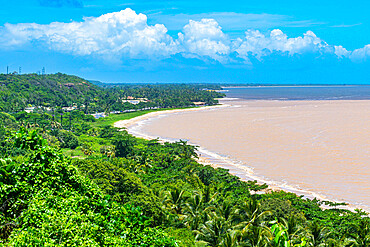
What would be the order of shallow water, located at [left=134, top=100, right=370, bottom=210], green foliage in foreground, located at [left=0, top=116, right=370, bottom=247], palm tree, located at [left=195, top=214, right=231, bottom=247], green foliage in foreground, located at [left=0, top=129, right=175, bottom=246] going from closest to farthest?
green foliage in foreground, located at [left=0, top=129, right=175, bottom=246] → green foliage in foreground, located at [left=0, top=116, right=370, bottom=247] → palm tree, located at [left=195, top=214, right=231, bottom=247] → shallow water, located at [left=134, top=100, right=370, bottom=210]

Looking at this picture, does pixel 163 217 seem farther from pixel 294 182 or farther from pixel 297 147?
pixel 297 147

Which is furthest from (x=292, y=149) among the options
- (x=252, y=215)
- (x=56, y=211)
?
(x=56, y=211)

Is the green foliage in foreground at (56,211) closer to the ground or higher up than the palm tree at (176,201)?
→ higher up

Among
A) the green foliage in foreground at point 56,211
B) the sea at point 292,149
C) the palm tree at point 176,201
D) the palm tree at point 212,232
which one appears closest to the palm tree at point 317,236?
the palm tree at point 212,232

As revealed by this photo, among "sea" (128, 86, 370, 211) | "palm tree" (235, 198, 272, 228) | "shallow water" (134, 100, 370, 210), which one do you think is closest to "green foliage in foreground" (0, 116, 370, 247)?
"palm tree" (235, 198, 272, 228)

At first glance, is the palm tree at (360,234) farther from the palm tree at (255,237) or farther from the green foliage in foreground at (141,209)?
the palm tree at (255,237)

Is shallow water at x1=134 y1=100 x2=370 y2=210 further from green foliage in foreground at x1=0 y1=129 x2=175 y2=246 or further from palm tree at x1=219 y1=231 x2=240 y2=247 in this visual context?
green foliage in foreground at x1=0 y1=129 x2=175 y2=246

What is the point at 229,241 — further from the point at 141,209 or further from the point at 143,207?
the point at 141,209

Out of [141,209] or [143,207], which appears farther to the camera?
[143,207]
